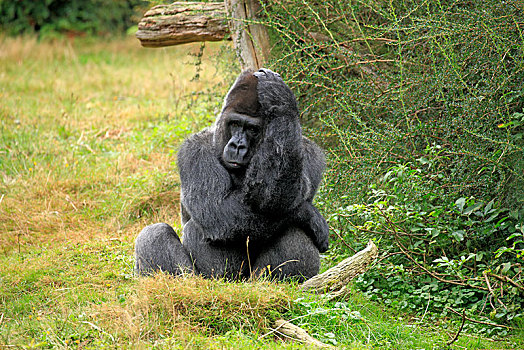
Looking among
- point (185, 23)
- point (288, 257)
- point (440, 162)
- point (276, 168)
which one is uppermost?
point (185, 23)

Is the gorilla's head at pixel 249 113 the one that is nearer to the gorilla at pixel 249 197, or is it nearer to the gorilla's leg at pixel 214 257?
the gorilla at pixel 249 197

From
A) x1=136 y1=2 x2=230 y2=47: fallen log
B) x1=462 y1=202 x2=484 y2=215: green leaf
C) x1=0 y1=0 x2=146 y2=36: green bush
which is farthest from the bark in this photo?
x1=0 y1=0 x2=146 y2=36: green bush

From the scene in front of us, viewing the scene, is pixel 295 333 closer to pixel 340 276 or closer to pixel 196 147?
pixel 340 276

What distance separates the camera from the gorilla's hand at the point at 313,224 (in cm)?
398

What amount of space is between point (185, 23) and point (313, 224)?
9.05 ft

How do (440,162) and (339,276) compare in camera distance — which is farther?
(440,162)

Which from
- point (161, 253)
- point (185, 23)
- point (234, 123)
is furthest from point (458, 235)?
point (185, 23)

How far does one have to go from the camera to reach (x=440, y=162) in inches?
191

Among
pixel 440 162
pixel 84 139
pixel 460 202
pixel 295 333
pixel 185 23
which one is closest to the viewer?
pixel 295 333

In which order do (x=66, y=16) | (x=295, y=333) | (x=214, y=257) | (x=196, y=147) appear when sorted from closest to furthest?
A: (x=295, y=333), (x=196, y=147), (x=214, y=257), (x=66, y=16)

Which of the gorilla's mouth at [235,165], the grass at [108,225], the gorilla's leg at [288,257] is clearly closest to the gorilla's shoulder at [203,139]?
the gorilla's mouth at [235,165]

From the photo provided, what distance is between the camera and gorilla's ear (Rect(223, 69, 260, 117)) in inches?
148

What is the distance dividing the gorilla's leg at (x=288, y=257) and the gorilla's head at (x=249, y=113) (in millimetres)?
586

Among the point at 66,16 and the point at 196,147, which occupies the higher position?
the point at 66,16
